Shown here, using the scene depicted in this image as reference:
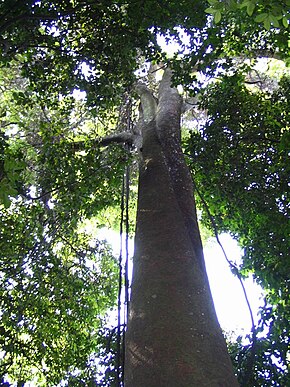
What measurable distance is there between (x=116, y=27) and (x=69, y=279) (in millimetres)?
3907

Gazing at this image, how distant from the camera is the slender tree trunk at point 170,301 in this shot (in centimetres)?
211

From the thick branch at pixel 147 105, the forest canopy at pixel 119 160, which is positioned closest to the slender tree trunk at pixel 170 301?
the forest canopy at pixel 119 160

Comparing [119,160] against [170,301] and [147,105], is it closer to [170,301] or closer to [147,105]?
[147,105]

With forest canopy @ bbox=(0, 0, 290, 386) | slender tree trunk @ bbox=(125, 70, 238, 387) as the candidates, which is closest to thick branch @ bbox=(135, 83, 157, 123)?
forest canopy @ bbox=(0, 0, 290, 386)

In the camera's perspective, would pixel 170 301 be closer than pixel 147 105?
Yes

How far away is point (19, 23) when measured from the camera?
13.4 feet

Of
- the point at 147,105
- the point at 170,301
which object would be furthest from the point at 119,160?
the point at 170,301

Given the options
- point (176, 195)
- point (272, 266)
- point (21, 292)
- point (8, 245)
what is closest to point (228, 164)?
point (272, 266)

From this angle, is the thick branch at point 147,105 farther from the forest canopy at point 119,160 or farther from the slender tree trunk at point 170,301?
the slender tree trunk at point 170,301

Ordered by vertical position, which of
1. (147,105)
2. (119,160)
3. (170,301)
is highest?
(147,105)

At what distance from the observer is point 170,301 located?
8.24 feet

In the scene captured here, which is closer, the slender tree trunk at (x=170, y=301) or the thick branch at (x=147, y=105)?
the slender tree trunk at (x=170, y=301)

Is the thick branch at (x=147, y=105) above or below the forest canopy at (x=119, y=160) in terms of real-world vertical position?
above

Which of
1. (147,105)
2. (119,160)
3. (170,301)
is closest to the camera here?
(170,301)
